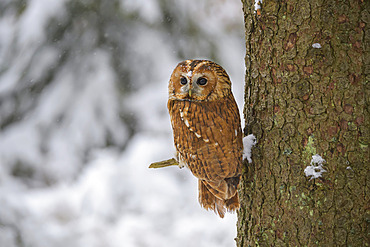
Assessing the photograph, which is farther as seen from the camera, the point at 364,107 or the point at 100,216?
the point at 100,216

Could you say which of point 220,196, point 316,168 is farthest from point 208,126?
point 316,168

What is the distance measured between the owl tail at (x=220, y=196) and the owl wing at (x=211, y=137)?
2.0 inches

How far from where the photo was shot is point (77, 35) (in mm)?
3131

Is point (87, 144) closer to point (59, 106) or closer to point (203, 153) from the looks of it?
point (59, 106)

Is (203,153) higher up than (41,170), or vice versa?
(41,170)

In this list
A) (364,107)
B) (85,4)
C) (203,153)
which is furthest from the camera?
(85,4)

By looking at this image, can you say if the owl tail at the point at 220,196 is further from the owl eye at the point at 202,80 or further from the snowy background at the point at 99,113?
the snowy background at the point at 99,113

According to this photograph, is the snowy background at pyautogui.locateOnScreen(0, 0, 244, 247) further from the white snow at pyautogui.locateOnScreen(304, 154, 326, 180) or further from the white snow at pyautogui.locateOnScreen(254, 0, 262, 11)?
the white snow at pyautogui.locateOnScreen(304, 154, 326, 180)

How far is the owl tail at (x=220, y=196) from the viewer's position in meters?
1.49

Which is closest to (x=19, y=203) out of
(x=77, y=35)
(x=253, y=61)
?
(x=77, y=35)

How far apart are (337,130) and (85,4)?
243cm

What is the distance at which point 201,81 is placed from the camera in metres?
1.45

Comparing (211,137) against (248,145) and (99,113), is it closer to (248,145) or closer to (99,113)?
(248,145)

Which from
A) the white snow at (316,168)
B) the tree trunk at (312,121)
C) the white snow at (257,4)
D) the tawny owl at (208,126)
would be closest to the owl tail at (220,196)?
the tawny owl at (208,126)
